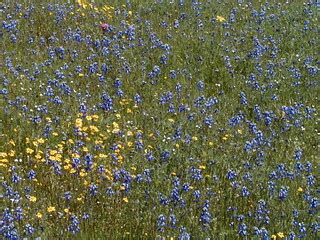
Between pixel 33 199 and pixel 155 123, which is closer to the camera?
pixel 33 199

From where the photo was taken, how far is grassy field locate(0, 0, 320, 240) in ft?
17.2

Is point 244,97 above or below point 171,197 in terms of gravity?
above

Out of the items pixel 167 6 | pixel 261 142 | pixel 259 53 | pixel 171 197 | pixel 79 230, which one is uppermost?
pixel 167 6

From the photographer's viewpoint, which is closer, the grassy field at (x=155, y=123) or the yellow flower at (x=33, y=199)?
the yellow flower at (x=33, y=199)

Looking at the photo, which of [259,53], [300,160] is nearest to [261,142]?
[300,160]

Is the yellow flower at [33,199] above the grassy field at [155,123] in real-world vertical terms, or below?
below

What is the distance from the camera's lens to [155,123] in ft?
22.5

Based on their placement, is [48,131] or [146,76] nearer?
[48,131]

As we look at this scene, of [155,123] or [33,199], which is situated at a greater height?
[155,123]

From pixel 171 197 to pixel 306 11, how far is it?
22.4 ft

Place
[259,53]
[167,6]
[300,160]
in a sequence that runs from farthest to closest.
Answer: [167,6], [259,53], [300,160]

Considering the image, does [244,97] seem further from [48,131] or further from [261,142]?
[48,131]

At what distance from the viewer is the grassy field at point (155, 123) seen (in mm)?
5238

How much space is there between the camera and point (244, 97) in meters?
7.77
